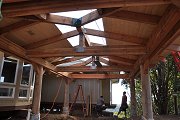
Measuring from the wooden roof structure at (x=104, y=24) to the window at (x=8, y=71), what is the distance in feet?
6.92

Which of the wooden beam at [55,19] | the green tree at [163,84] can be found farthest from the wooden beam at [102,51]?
the green tree at [163,84]

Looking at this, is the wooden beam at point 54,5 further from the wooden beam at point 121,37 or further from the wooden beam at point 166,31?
the wooden beam at point 121,37

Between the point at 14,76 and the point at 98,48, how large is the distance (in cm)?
496

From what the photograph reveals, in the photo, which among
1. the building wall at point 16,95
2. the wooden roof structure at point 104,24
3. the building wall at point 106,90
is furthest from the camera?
the building wall at point 106,90

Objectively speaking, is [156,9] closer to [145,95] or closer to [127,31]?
[127,31]

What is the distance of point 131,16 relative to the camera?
3873mm

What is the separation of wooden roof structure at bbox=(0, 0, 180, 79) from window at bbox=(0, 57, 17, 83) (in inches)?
83.1

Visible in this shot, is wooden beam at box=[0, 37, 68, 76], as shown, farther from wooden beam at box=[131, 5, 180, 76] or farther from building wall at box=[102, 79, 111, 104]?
building wall at box=[102, 79, 111, 104]

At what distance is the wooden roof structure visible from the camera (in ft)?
9.78

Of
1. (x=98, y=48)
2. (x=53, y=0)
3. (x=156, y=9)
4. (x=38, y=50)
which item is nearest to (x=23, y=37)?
(x=38, y=50)

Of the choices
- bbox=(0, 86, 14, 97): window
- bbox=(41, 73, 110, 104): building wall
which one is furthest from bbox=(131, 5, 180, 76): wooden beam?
bbox=(41, 73, 110, 104): building wall

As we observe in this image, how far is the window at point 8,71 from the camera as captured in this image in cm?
812

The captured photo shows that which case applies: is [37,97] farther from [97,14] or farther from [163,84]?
[163,84]

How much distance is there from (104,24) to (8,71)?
5.72 meters
